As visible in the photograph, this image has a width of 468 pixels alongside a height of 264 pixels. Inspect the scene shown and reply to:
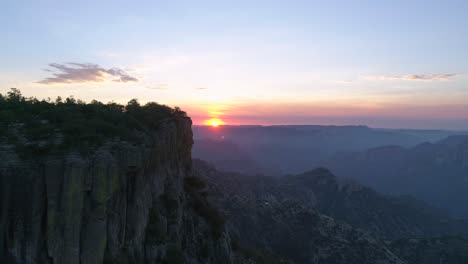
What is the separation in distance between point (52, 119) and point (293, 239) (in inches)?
2288

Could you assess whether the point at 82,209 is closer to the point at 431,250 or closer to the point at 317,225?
the point at 317,225

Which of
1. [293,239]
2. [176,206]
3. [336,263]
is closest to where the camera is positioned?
[176,206]

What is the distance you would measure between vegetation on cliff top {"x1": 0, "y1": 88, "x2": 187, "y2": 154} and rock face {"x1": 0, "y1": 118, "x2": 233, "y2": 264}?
34.4 inches

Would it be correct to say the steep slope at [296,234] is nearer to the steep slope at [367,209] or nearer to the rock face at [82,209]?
the rock face at [82,209]

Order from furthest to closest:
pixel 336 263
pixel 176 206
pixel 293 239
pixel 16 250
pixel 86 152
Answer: pixel 293 239 → pixel 336 263 → pixel 176 206 → pixel 86 152 → pixel 16 250

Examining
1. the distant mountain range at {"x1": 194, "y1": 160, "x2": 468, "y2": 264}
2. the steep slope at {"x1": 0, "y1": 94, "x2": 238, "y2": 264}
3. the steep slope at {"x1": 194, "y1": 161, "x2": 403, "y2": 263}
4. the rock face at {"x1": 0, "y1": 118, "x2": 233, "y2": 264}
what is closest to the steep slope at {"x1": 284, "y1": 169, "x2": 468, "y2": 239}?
the distant mountain range at {"x1": 194, "y1": 160, "x2": 468, "y2": 264}

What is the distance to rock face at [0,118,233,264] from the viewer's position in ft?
66.4

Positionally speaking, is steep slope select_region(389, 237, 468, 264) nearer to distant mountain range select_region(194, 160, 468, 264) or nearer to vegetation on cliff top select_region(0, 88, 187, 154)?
distant mountain range select_region(194, 160, 468, 264)

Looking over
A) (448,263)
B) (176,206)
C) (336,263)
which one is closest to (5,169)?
(176,206)

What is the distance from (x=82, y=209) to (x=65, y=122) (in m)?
6.71

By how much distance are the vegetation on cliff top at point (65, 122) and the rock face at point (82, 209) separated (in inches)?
34.4

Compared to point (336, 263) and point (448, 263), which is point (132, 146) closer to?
point (336, 263)

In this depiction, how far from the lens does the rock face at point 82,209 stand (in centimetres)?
2025

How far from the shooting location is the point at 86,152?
876 inches
